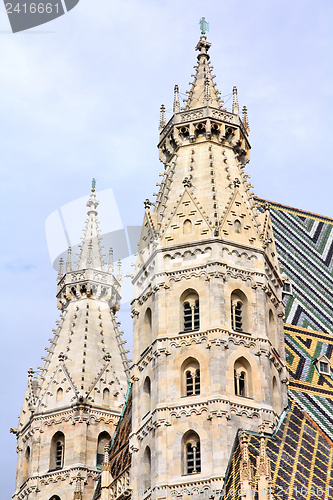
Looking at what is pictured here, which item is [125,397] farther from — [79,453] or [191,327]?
[191,327]

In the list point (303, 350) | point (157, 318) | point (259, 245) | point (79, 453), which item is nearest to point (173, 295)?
point (157, 318)

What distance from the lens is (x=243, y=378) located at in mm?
29344

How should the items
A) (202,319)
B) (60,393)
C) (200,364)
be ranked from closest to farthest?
(200,364) < (202,319) < (60,393)

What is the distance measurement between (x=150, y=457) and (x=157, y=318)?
132 inches

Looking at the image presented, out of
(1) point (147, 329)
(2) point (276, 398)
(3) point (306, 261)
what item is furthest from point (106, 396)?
(2) point (276, 398)

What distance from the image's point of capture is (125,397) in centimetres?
3744

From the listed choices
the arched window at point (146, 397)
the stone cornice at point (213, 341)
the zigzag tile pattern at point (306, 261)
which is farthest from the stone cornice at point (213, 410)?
the zigzag tile pattern at point (306, 261)

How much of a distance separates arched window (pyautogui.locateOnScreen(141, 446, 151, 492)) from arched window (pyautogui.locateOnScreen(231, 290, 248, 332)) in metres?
3.62

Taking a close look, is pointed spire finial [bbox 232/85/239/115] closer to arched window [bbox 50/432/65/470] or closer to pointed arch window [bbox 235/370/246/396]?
pointed arch window [bbox 235/370/246/396]

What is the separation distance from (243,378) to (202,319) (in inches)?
66.8

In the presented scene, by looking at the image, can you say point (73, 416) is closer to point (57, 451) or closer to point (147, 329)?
point (57, 451)

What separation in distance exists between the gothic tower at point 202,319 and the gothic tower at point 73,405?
19.5ft

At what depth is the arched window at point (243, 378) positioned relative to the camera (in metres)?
29.0

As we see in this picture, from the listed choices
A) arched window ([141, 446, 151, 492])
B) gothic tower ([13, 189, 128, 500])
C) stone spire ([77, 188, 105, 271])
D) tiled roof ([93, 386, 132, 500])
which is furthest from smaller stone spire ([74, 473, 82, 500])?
stone spire ([77, 188, 105, 271])
